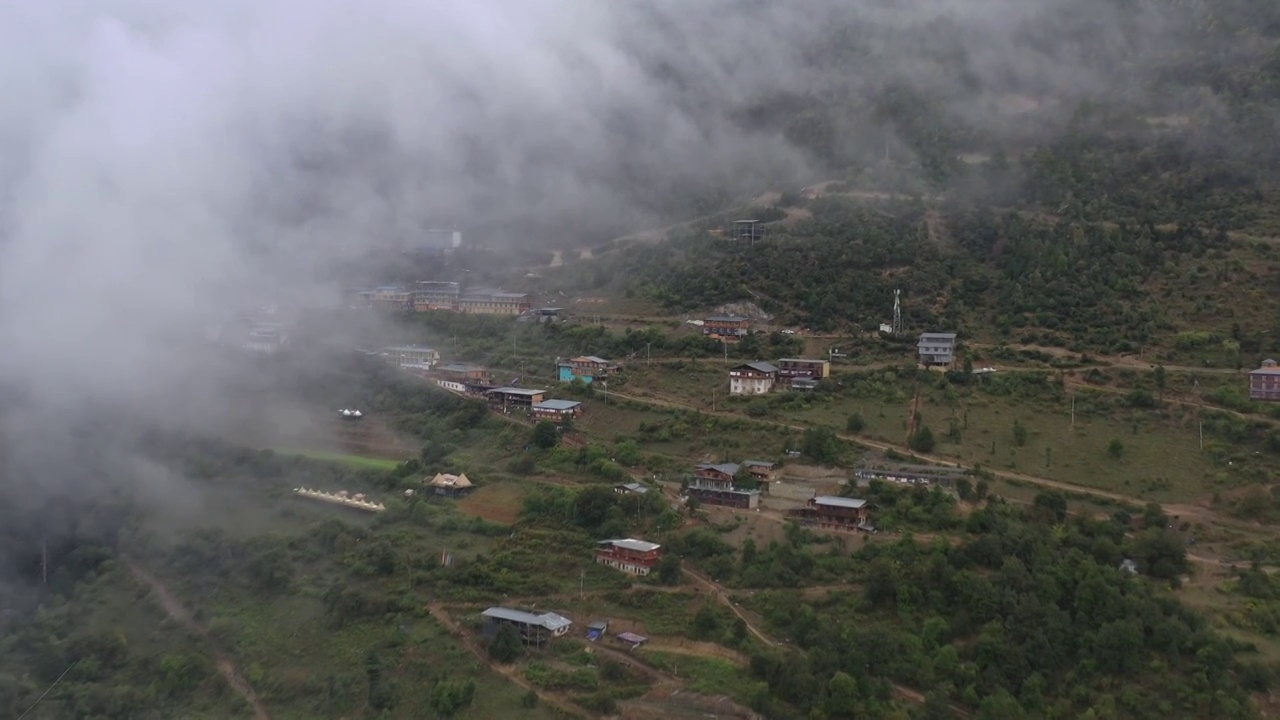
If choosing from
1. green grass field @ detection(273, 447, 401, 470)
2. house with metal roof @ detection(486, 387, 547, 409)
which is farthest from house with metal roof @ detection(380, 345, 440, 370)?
green grass field @ detection(273, 447, 401, 470)

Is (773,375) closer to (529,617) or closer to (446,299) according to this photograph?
(529,617)

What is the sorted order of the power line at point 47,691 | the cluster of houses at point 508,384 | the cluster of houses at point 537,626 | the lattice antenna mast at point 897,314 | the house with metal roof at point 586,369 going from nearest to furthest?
the power line at point 47,691 → the cluster of houses at point 537,626 → the cluster of houses at point 508,384 → the house with metal roof at point 586,369 → the lattice antenna mast at point 897,314

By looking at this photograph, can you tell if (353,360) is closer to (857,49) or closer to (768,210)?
(768,210)

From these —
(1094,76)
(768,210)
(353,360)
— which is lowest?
(353,360)

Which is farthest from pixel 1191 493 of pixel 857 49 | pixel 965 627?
pixel 857 49

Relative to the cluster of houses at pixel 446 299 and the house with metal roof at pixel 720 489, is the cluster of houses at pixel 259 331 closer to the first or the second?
the cluster of houses at pixel 446 299

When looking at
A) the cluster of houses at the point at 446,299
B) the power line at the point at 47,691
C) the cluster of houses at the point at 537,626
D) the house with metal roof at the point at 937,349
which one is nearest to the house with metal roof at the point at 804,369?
the house with metal roof at the point at 937,349
